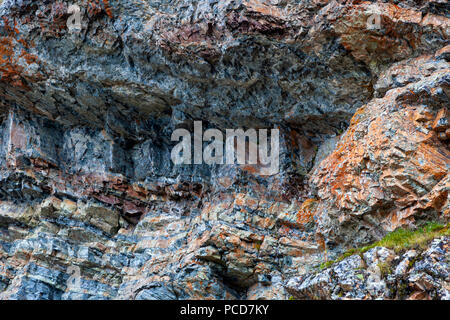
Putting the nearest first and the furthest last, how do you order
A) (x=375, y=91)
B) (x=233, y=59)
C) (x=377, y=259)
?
(x=377, y=259)
(x=375, y=91)
(x=233, y=59)

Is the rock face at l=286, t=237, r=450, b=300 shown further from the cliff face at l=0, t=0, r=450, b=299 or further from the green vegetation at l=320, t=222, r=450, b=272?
the cliff face at l=0, t=0, r=450, b=299

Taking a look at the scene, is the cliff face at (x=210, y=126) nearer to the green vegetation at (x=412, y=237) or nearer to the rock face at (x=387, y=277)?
the green vegetation at (x=412, y=237)

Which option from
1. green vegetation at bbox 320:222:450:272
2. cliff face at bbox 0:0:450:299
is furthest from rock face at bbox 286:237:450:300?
cliff face at bbox 0:0:450:299

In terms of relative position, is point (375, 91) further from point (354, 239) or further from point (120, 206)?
point (120, 206)

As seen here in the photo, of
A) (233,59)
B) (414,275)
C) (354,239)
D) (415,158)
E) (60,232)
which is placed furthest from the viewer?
(60,232)

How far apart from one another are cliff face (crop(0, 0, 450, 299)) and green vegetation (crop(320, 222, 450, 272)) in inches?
16.4

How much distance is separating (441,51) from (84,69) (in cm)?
1210

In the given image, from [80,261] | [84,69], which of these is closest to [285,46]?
[84,69]

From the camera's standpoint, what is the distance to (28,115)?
65.0 feet

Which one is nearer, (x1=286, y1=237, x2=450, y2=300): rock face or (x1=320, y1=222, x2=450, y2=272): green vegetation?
(x1=286, y1=237, x2=450, y2=300): rock face

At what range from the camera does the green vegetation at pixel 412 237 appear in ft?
37.2

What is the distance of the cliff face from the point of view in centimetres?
1401

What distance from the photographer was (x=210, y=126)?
18859 millimetres

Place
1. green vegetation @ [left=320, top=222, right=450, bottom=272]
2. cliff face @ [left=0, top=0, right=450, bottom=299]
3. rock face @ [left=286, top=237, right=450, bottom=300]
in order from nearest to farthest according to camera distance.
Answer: rock face @ [left=286, top=237, right=450, bottom=300]
green vegetation @ [left=320, top=222, right=450, bottom=272]
cliff face @ [left=0, top=0, right=450, bottom=299]
